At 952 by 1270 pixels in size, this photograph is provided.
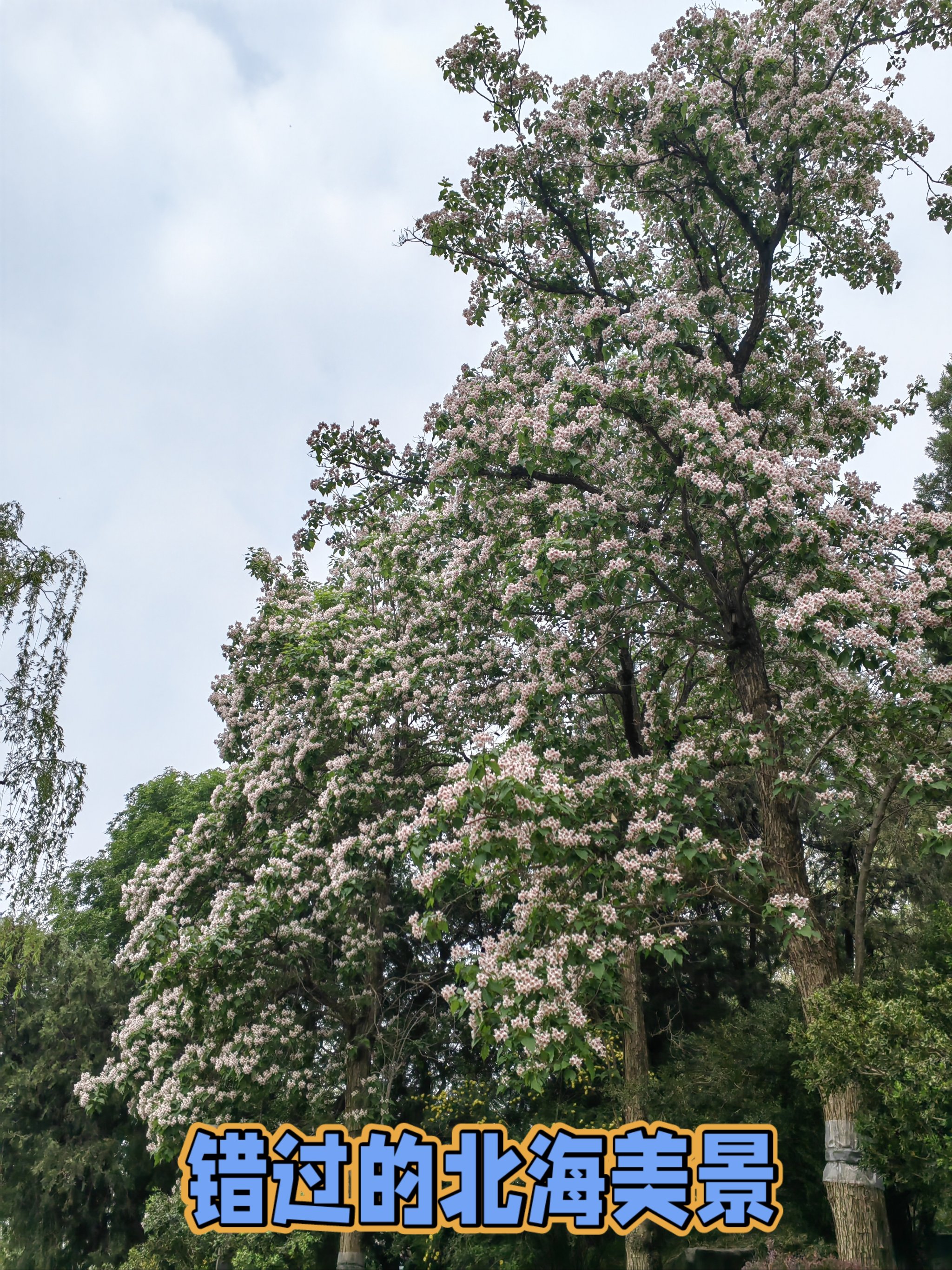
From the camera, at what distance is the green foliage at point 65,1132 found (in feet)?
65.3

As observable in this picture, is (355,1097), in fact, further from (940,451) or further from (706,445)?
(940,451)

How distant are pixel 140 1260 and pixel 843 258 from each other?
66.3 ft

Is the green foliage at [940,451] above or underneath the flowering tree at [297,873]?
above

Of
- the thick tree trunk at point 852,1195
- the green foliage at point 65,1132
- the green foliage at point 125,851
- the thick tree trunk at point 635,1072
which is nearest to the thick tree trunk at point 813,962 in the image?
the thick tree trunk at point 852,1195

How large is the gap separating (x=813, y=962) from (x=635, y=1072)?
208 inches

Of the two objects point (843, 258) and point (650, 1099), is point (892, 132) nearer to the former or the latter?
point (843, 258)

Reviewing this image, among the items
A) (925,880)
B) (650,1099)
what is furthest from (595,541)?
(925,880)

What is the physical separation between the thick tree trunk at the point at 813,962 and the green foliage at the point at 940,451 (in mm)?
12095

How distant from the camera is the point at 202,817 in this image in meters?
12.9

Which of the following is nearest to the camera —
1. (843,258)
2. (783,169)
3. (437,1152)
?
(437,1152)

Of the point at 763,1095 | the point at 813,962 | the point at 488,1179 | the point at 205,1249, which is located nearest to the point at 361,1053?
the point at 488,1179

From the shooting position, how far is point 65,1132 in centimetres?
2055

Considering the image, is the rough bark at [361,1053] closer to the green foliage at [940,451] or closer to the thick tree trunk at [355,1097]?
the thick tree trunk at [355,1097]

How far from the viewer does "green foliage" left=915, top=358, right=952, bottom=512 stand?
2008 centimetres
